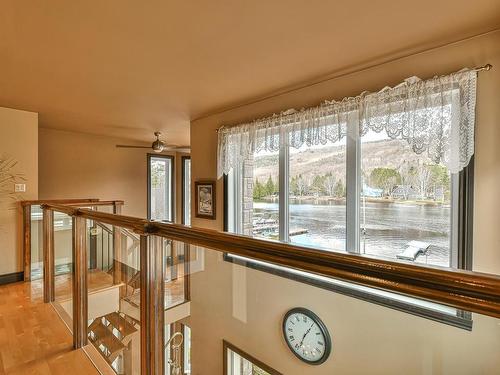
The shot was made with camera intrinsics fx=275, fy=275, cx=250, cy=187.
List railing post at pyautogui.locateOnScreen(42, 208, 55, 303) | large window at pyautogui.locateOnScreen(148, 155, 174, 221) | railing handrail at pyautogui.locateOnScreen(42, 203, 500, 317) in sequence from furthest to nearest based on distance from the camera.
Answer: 1. large window at pyautogui.locateOnScreen(148, 155, 174, 221)
2. railing post at pyautogui.locateOnScreen(42, 208, 55, 303)
3. railing handrail at pyautogui.locateOnScreen(42, 203, 500, 317)

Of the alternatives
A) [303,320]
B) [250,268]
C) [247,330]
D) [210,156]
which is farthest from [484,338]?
[210,156]

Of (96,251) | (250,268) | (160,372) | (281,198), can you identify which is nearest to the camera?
(160,372)

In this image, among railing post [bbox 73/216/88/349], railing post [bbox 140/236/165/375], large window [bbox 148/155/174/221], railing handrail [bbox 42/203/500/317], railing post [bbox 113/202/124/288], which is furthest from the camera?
large window [bbox 148/155/174/221]

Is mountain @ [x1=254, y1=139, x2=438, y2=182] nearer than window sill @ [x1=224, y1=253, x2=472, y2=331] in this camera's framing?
No

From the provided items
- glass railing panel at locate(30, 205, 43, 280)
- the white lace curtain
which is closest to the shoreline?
the white lace curtain

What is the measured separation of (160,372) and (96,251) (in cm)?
176

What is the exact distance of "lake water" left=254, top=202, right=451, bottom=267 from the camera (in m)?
2.17

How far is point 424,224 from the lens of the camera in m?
2.26

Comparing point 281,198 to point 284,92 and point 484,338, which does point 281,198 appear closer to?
point 284,92

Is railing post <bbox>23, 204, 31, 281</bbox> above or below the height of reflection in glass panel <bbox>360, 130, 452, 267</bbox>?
below

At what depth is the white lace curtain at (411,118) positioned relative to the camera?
1948mm

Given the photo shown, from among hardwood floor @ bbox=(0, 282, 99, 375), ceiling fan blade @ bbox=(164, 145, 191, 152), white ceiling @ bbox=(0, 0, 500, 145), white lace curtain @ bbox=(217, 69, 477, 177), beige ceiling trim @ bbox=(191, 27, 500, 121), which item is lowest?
hardwood floor @ bbox=(0, 282, 99, 375)

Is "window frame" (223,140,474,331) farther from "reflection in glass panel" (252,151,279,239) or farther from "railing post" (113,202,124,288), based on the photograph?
"railing post" (113,202,124,288)

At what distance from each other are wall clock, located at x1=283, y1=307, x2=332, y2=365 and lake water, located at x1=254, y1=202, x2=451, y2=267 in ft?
1.64
